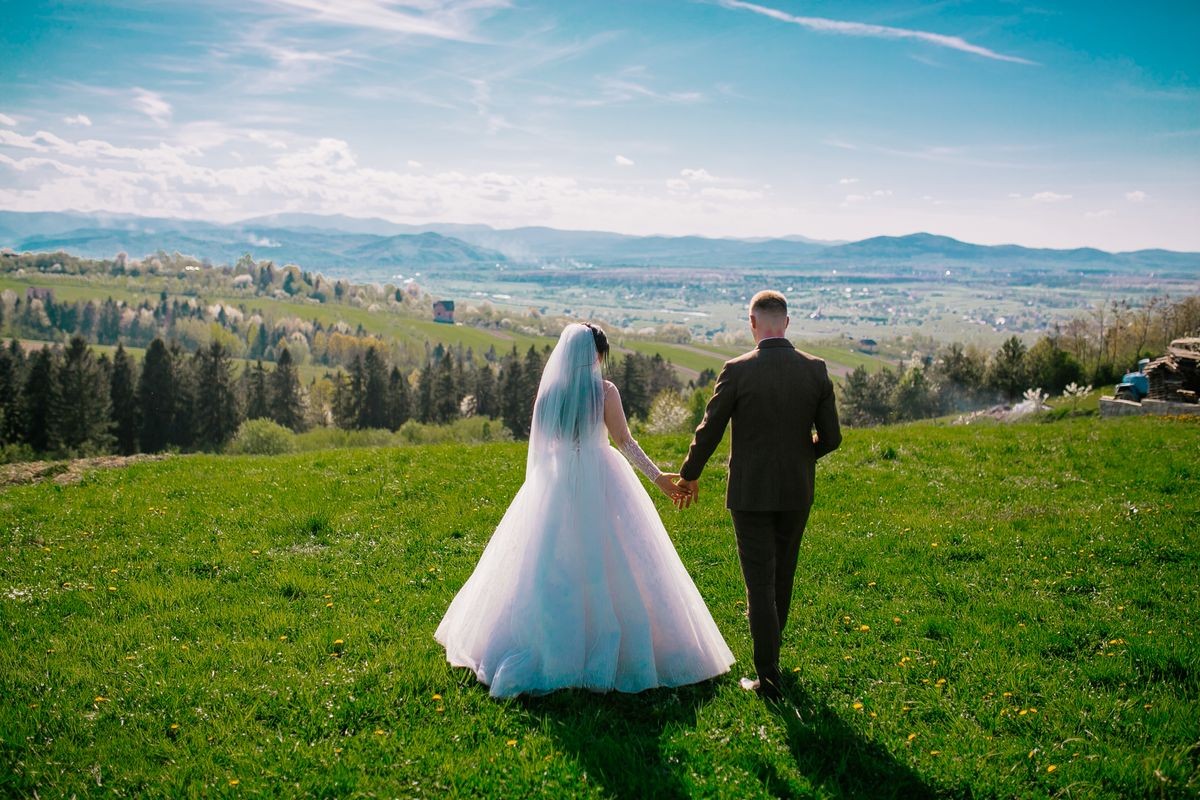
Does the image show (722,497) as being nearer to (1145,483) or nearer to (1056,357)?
(1145,483)

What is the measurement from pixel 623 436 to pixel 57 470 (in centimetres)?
1528

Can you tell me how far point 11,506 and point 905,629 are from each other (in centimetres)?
1498

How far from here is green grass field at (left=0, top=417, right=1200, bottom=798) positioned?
5.62 meters

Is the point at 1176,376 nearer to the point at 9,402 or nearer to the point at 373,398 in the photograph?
the point at 9,402

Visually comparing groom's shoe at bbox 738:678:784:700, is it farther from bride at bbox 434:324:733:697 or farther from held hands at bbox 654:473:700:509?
held hands at bbox 654:473:700:509

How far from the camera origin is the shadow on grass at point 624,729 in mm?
5477

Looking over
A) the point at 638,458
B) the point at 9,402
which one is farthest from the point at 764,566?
the point at 9,402

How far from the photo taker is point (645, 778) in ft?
18.0

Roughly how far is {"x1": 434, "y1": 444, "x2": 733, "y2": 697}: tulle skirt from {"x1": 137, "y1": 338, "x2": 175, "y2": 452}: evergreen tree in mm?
88162

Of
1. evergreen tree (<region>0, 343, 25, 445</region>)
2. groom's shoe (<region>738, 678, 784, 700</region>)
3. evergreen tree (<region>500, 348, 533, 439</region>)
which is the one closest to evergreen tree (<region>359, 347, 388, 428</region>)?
evergreen tree (<region>500, 348, 533, 439</region>)

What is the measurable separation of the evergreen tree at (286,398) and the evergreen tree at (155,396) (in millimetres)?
16603

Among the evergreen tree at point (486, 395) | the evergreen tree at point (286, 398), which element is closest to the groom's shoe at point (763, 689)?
the evergreen tree at point (486, 395)

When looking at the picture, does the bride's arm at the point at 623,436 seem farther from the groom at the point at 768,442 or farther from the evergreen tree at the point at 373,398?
the evergreen tree at the point at 373,398

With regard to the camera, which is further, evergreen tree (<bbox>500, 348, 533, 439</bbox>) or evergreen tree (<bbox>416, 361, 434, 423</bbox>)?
evergreen tree (<bbox>416, 361, 434, 423</bbox>)
